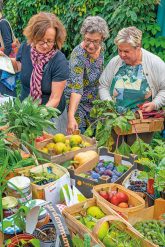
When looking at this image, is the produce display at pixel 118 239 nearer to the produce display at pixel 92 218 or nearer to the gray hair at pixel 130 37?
the produce display at pixel 92 218

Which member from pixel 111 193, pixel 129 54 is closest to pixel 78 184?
pixel 111 193

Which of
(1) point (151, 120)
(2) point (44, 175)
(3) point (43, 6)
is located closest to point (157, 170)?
(2) point (44, 175)

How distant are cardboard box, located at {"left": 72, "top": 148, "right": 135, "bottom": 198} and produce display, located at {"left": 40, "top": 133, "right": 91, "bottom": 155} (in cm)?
19

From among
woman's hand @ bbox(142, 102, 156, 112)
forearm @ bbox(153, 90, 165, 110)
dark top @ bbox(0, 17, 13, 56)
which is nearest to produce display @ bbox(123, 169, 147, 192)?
woman's hand @ bbox(142, 102, 156, 112)

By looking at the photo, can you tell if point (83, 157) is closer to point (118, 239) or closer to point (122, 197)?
point (122, 197)

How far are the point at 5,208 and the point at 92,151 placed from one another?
87 centimetres

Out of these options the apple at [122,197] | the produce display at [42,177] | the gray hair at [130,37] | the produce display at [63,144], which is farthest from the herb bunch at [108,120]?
the apple at [122,197]

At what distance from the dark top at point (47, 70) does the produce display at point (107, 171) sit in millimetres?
1086

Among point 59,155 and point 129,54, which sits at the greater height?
point 129,54

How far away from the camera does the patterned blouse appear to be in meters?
3.94

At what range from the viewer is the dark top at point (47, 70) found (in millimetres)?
3652

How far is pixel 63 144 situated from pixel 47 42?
1.06 m

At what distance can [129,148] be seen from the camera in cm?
329

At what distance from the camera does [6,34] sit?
206 inches
